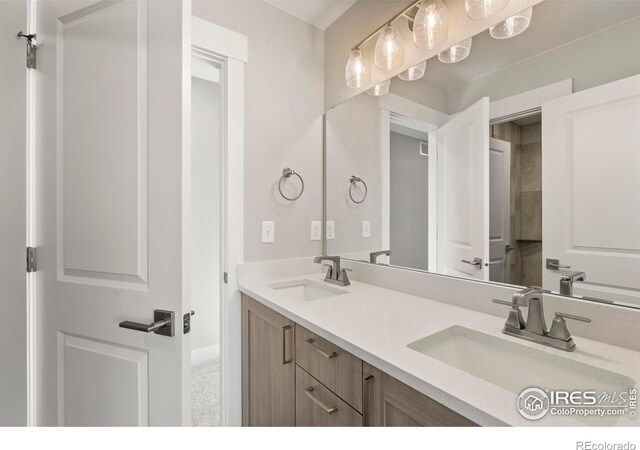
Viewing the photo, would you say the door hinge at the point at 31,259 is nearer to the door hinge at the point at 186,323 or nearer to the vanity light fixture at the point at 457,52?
the door hinge at the point at 186,323

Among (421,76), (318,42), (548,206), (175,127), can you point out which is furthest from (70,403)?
(318,42)

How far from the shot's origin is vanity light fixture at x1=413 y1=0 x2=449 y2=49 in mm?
1250

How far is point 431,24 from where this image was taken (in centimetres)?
127

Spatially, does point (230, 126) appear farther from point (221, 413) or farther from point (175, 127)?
point (221, 413)

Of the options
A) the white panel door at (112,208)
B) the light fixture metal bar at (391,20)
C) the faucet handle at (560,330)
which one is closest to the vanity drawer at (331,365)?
the white panel door at (112,208)

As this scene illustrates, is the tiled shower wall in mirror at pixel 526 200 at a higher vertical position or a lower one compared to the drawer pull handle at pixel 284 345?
higher

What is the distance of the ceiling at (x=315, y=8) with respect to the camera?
1717 millimetres

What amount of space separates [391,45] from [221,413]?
2.10 meters

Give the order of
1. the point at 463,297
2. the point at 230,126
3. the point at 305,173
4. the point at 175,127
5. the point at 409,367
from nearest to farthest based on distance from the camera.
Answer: the point at 409,367 → the point at 175,127 → the point at 463,297 → the point at 230,126 → the point at 305,173

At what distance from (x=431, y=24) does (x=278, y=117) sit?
893 mm

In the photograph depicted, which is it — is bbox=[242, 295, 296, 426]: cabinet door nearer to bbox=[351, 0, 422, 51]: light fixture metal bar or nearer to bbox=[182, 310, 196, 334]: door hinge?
bbox=[182, 310, 196, 334]: door hinge

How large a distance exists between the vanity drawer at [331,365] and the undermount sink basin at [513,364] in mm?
178

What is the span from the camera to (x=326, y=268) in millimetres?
1889

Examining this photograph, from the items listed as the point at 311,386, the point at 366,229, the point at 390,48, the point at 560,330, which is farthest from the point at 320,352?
the point at 390,48
